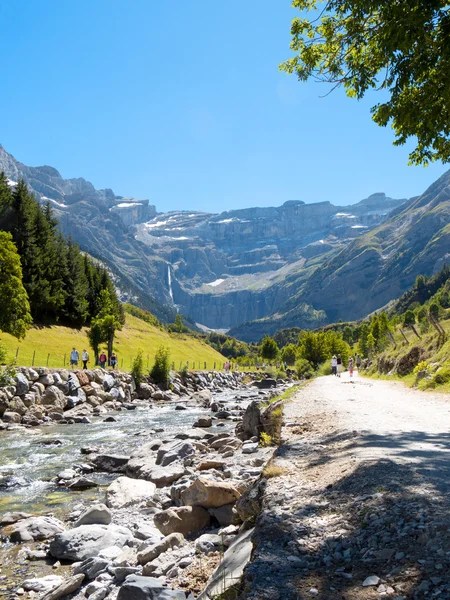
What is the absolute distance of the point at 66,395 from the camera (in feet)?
117

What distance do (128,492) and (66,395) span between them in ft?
82.8

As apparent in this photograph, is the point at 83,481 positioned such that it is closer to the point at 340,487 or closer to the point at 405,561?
the point at 340,487

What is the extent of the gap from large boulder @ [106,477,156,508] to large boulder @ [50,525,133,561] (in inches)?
106

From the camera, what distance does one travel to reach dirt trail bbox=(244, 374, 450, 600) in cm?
372

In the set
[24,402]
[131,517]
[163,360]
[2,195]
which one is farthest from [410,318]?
[131,517]

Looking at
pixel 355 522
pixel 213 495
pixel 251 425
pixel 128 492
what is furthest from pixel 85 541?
pixel 251 425

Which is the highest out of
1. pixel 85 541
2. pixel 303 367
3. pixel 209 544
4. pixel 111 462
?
pixel 209 544

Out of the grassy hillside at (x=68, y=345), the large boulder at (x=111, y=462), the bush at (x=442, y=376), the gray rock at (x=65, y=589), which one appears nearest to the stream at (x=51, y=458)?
the large boulder at (x=111, y=462)

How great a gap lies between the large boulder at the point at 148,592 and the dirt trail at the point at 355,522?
54.9 inches

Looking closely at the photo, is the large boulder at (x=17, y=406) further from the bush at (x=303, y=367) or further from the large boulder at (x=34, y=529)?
the bush at (x=303, y=367)

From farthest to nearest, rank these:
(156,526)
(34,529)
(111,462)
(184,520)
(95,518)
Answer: (111,462) < (95,518) < (34,529) < (156,526) < (184,520)

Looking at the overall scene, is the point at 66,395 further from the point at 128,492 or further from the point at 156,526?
the point at 156,526

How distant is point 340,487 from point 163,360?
5280cm

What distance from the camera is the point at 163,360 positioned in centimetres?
5769
